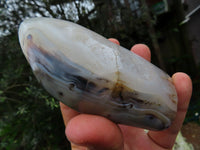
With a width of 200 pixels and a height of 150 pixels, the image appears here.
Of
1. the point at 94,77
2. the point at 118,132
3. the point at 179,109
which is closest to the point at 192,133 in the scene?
the point at 179,109

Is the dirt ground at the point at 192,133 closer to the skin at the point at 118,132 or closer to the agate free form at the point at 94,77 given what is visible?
the skin at the point at 118,132

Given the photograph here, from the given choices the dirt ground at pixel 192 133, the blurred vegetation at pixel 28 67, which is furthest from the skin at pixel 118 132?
the dirt ground at pixel 192 133

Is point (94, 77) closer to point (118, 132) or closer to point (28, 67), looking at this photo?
point (118, 132)

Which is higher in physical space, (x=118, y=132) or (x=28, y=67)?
(x=118, y=132)

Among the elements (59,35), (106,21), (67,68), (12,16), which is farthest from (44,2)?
(67,68)

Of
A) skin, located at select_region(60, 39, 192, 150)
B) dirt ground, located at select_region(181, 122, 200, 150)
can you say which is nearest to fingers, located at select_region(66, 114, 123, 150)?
skin, located at select_region(60, 39, 192, 150)

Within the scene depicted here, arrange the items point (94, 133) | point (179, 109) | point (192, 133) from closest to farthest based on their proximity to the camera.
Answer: point (94, 133), point (179, 109), point (192, 133)

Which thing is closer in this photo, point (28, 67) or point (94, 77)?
point (94, 77)
